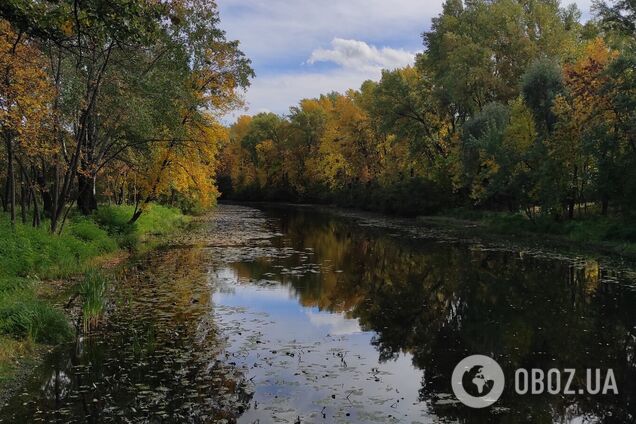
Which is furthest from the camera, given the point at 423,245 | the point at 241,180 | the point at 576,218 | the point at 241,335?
the point at 241,180

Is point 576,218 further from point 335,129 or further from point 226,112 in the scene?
point 335,129

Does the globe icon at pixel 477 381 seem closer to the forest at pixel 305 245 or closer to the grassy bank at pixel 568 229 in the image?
the forest at pixel 305 245

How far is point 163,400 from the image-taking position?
8516 mm

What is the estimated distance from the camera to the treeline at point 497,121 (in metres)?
28.7

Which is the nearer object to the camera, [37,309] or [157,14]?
[157,14]

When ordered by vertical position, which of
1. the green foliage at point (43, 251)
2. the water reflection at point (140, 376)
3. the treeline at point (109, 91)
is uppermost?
the treeline at point (109, 91)

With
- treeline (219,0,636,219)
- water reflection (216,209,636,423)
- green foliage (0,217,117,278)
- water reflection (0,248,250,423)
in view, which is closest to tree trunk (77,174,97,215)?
green foliage (0,217,117,278)

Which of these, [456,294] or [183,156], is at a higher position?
[183,156]

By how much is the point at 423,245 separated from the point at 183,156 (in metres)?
15.3

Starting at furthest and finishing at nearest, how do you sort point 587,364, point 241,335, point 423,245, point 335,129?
point 335,129
point 423,245
point 241,335
point 587,364

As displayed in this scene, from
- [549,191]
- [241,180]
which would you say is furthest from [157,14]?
[241,180]

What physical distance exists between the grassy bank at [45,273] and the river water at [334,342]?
0.60m

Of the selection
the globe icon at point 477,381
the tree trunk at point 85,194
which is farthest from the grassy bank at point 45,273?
the globe icon at point 477,381

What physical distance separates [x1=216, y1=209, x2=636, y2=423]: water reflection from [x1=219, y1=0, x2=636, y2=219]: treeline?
8.37 metres
